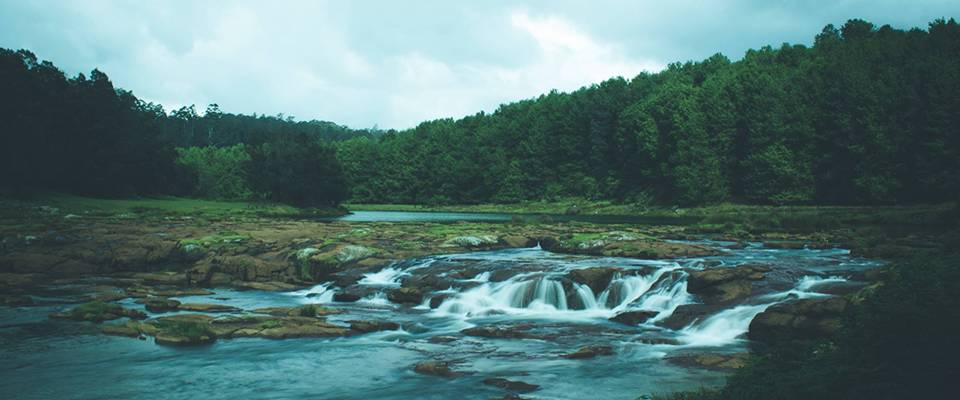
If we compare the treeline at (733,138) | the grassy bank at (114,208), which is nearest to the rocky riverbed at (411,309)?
the grassy bank at (114,208)

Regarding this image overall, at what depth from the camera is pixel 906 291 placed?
8.09 metres

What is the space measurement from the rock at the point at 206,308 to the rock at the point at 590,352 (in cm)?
1213

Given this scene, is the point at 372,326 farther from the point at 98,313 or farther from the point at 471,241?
the point at 471,241

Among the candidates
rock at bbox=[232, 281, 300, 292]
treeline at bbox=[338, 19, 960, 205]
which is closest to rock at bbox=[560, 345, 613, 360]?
rock at bbox=[232, 281, 300, 292]

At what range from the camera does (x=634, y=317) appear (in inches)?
773

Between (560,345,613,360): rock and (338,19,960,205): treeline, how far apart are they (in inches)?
2131

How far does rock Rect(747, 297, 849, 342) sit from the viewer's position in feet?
51.5

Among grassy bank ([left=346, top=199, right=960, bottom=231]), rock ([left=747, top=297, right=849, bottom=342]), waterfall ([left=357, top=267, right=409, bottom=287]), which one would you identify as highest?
grassy bank ([left=346, top=199, right=960, bottom=231])

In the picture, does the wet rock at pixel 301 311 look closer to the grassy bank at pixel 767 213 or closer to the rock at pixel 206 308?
the rock at pixel 206 308

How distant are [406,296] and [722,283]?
10761mm

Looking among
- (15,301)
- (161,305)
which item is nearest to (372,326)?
(161,305)

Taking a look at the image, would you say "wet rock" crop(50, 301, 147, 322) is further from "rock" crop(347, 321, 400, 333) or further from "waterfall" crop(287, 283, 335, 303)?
"rock" crop(347, 321, 400, 333)

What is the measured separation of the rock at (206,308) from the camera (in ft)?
71.0

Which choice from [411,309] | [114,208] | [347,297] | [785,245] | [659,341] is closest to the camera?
[659,341]
